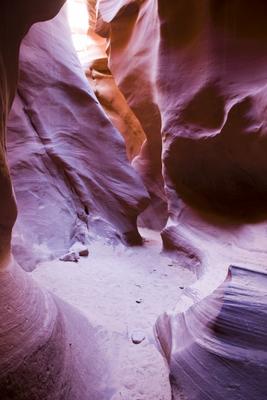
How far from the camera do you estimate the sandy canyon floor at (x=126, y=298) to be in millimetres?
1994

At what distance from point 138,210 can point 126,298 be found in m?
3.13

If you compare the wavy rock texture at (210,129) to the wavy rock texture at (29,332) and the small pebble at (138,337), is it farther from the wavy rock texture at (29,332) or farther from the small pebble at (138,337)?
the wavy rock texture at (29,332)

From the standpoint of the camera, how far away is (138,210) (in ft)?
20.6

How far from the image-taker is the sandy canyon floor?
1.99 m

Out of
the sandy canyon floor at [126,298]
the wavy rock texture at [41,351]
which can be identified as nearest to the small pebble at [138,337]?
the sandy canyon floor at [126,298]

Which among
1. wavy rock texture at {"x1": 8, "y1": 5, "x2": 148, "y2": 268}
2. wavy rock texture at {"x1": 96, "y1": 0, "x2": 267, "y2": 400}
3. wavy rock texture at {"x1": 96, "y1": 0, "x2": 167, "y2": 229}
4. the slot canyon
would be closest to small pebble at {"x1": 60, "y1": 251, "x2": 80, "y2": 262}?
the slot canyon

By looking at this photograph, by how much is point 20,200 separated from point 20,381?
3.55 meters

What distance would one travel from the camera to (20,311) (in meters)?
1.80

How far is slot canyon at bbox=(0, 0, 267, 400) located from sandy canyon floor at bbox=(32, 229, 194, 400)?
0.02m

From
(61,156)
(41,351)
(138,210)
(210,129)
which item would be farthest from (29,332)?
(138,210)

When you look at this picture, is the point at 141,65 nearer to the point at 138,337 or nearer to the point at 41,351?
the point at 138,337

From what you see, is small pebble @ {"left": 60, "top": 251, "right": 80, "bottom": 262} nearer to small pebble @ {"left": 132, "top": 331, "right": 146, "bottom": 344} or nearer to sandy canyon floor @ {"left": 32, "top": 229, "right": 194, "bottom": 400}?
sandy canyon floor @ {"left": 32, "top": 229, "right": 194, "bottom": 400}

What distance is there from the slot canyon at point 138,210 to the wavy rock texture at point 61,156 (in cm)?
3

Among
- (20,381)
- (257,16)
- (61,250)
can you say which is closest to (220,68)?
(257,16)
